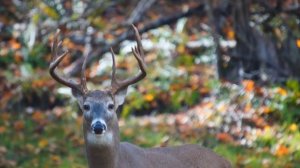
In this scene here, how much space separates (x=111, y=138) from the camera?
22.2 ft

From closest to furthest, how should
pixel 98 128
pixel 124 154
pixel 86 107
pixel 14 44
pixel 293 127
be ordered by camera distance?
pixel 98 128 → pixel 86 107 → pixel 124 154 → pixel 293 127 → pixel 14 44

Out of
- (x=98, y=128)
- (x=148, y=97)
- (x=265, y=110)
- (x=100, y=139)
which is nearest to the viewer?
(x=98, y=128)

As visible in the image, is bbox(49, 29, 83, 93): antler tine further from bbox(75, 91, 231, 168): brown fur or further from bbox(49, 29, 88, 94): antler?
bbox(75, 91, 231, 168): brown fur

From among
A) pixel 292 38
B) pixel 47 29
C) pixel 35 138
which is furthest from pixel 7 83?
pixel 292 38

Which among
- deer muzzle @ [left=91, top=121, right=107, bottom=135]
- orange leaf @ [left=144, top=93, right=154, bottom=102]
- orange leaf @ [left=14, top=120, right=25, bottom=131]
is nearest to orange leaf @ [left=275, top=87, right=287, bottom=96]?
orange leaf @ [left=144, top=93, right=154, bottom=102]

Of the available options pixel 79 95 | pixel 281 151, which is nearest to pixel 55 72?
pixel 79 95

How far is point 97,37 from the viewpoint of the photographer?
13.4 meters

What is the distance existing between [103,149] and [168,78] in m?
6.11

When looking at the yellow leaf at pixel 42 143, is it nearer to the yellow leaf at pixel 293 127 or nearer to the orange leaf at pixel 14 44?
the yellow leaf at pixel 293 127

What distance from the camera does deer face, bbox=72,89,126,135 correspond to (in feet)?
21.7

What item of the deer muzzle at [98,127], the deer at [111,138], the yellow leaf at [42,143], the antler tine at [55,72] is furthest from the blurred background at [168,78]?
the deer muzzle at [98,127]

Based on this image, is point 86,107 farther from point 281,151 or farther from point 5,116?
point 5,116

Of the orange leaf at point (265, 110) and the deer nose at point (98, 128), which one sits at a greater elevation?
the deer nose at point (98, 128)

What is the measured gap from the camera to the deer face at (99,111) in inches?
261
